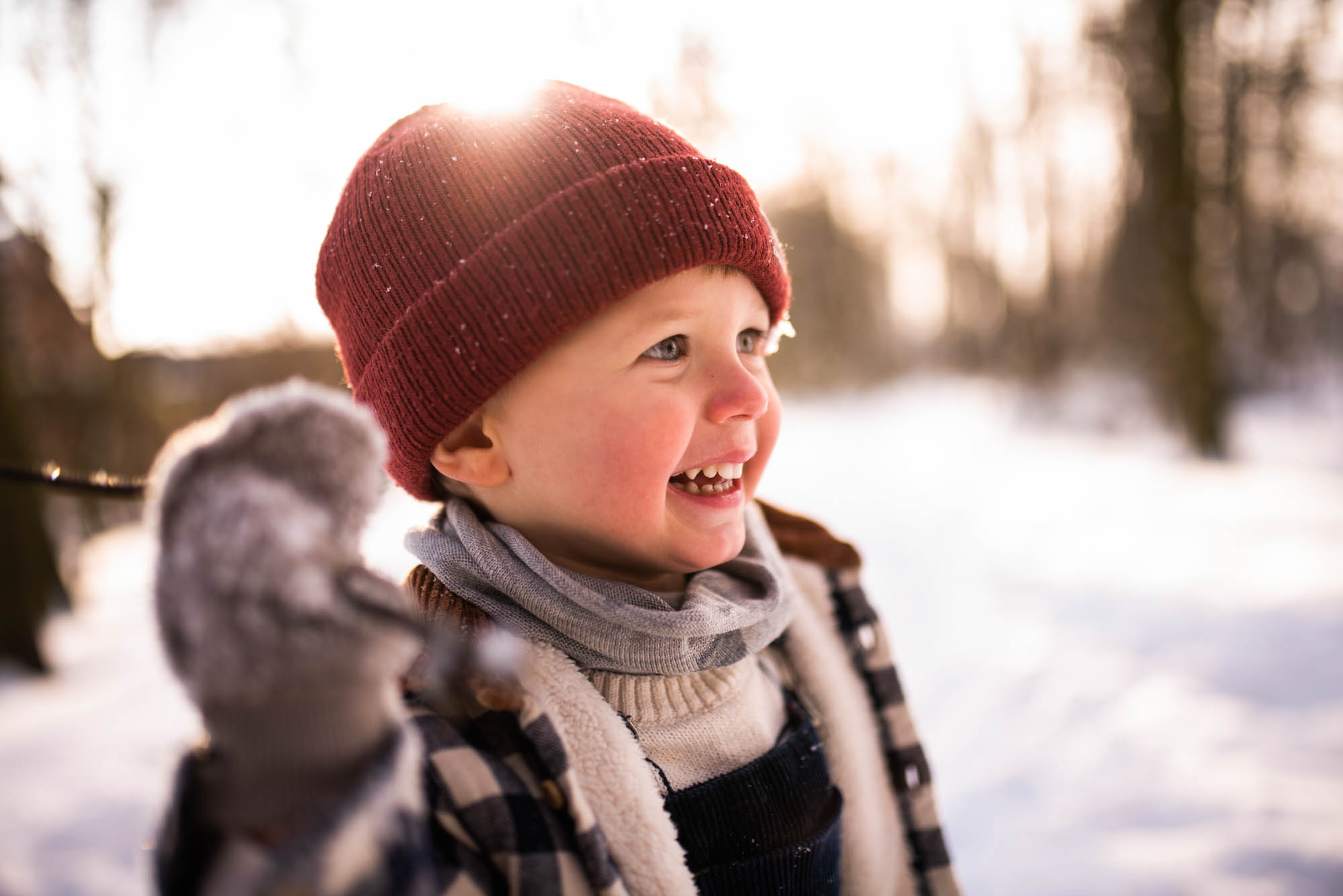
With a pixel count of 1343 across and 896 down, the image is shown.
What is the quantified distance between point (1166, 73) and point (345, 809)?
33.6 feet

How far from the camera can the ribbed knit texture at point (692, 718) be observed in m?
1.19

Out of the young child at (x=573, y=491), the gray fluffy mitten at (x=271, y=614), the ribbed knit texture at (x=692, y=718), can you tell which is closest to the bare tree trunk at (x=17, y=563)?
the young child at (x=573, y=491)

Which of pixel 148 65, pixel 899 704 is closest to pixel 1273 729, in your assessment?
pixel 899 704

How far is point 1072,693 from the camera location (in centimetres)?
362

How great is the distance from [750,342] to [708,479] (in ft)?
0.96

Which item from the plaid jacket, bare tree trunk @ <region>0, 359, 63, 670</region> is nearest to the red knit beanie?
the plaid jacket

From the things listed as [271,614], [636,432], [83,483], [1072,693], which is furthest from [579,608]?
[1072,693]

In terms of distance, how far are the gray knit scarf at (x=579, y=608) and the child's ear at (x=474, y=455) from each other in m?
0.07

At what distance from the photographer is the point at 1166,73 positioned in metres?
8.13

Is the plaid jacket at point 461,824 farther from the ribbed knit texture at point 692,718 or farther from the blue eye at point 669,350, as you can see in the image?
the blue eye at point 669,350

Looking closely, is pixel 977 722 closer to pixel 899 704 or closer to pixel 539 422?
pixel 899 704

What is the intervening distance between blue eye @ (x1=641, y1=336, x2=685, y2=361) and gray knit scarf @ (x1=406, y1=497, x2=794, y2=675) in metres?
0.35

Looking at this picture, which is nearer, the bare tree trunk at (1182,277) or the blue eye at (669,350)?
the blue eye at (669,350)

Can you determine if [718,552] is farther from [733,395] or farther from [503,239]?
[503,239]
